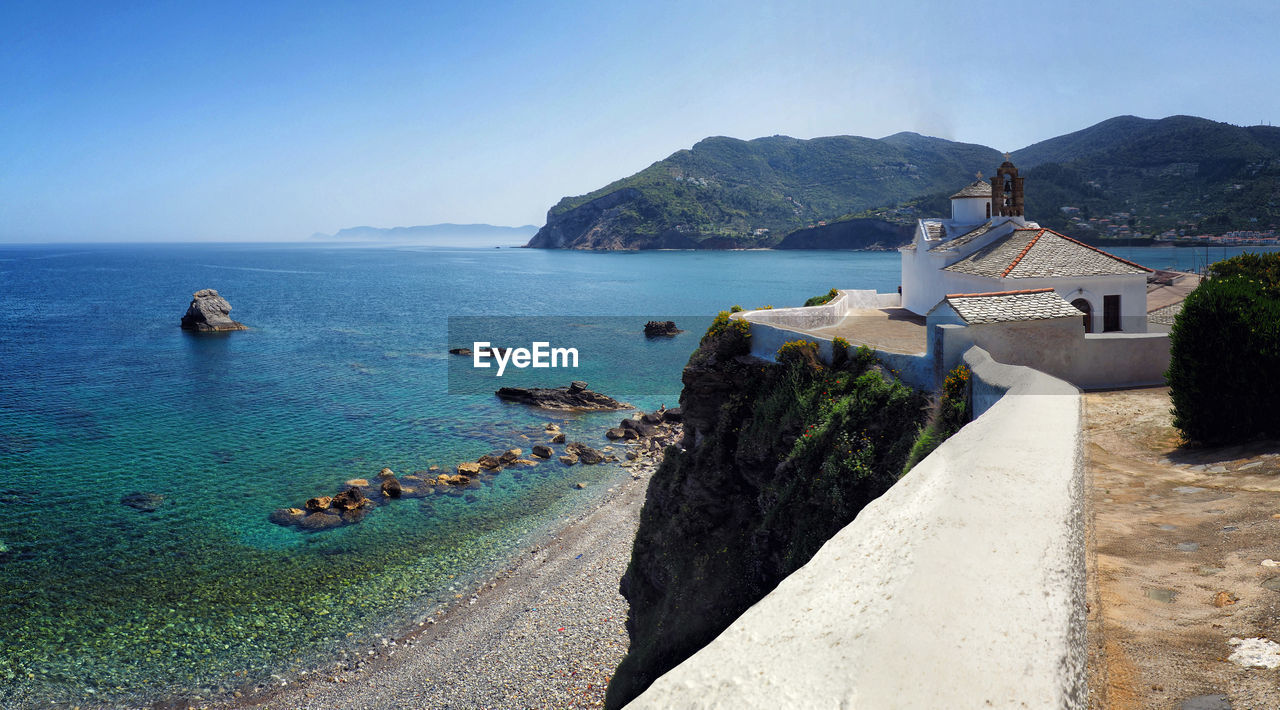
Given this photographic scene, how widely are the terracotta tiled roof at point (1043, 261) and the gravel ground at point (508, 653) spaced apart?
55.8ft

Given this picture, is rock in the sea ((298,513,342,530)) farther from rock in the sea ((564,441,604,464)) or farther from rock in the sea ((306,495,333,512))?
rock in the sea ((564,441,604,464))

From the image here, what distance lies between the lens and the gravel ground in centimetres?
1966

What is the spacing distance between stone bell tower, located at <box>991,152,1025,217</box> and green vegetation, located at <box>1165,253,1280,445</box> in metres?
21.9

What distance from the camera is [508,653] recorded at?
70.8ft

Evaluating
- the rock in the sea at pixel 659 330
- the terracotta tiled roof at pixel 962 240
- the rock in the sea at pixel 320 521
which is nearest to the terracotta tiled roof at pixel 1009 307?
the terracotta tiled roof at pixel 962 240

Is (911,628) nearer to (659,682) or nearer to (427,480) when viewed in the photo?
(659,682)

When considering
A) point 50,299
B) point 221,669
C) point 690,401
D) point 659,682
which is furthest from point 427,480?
point 50,299

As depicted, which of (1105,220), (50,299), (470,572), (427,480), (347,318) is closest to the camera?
(470,572)

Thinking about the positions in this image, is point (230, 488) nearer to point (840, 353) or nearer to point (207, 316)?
point (840, 353)

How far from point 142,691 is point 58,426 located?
1237 inches

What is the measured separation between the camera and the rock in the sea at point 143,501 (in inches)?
1231

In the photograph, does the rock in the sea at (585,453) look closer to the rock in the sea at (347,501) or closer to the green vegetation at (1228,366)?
the rock in the sea at (347,501)

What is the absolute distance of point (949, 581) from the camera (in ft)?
11.8

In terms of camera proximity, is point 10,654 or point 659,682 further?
point 10,654
